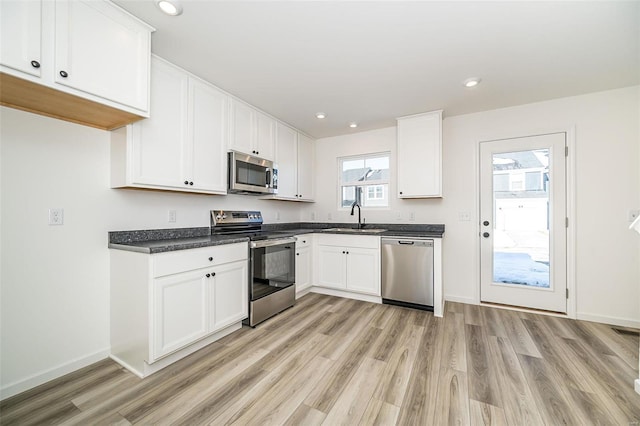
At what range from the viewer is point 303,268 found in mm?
3492

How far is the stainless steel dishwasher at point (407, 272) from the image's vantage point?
2.97 metres

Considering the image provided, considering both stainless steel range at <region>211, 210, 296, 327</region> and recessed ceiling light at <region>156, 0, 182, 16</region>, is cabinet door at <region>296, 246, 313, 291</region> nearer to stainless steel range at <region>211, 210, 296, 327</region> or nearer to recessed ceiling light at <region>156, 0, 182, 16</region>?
stainless steel range at <region>211, 210, 296, 327</region>

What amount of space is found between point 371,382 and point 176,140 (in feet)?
8.21

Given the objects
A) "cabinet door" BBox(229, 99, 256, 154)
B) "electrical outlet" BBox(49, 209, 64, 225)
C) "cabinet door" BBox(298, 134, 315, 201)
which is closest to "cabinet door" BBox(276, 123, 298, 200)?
"cabinet door" BBox(298, 134, 315, 201)

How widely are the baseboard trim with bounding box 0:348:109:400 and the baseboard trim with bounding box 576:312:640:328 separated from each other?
15.4 feet

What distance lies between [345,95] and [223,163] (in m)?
1.54

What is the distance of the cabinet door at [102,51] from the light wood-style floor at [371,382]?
195 cm

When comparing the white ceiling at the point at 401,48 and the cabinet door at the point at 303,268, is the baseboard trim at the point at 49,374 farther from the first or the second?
the white ceiling at the point at 401,48

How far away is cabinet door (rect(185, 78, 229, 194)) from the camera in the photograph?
7.84 feet

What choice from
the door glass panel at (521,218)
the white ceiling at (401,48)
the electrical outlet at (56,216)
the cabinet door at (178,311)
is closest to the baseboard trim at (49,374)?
the cabinet door at (178,311)

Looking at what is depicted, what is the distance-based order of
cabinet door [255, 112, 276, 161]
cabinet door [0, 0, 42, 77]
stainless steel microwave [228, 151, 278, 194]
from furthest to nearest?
cabinet door [255, 112, 276, 161]
stainless steel microwave [228, 151, 278, 194]
cabinet door [0, 0, 42, 77]

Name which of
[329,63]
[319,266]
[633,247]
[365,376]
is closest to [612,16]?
[329,63]

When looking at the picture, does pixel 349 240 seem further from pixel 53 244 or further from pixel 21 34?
pixel 21 34

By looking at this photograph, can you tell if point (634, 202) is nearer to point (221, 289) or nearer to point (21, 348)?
point (221, 289)
